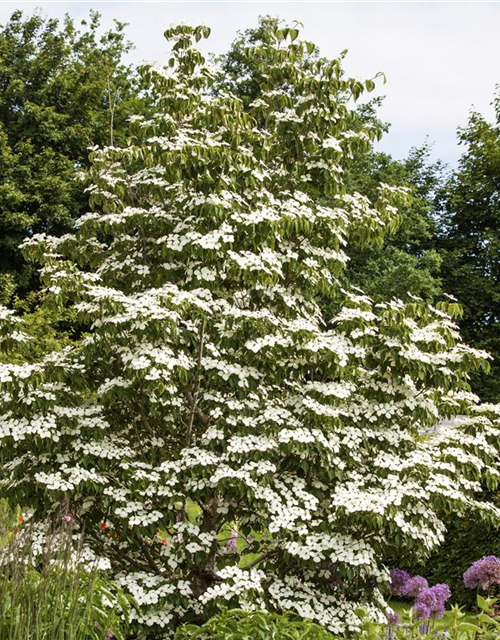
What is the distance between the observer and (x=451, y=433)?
5.70 meters

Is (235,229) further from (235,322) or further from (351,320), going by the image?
(351,320)

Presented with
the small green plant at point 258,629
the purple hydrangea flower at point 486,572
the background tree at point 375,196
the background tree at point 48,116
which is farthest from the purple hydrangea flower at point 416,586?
the background tree at point 48,116

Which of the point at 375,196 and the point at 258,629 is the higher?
the point at 375,196

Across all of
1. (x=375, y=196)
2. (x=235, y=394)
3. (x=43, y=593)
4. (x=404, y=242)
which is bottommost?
(x=43, y=593)

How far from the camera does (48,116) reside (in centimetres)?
1944

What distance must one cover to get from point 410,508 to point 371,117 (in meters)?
16.2

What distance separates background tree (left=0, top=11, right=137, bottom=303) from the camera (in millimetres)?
18469

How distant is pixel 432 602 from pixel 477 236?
16.4 metres

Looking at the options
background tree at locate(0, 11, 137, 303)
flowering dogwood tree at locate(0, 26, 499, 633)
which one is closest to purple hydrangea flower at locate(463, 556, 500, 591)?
flowering dogwood tree at locate(0, 26, 499, 633)

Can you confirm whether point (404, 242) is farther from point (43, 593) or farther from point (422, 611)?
point (43, 593)

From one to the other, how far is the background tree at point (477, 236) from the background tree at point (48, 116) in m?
9.56

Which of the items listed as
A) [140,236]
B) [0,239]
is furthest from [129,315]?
[0,239]

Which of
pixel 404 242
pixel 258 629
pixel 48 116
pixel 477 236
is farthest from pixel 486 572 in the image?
pixel 48 116

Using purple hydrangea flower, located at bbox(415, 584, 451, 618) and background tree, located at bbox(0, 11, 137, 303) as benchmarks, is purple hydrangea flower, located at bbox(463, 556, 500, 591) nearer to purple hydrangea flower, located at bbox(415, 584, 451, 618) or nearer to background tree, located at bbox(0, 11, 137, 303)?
purple hydrangea flower, located at bbox(415, 584, 451, 618)
